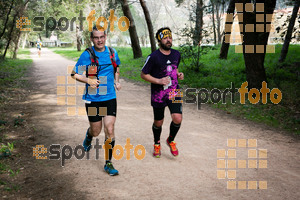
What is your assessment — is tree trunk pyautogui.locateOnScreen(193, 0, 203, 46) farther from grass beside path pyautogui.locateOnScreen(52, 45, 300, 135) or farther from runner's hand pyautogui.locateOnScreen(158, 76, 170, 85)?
runner's hand pyautogui.locateOnScreen(158, 76, 170, 85)

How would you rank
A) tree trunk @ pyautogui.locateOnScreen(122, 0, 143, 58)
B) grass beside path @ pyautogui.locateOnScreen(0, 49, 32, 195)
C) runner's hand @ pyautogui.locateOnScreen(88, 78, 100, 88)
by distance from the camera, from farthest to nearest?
tree trunk @ pyautogui.locateOnScreen(122, 0, 143, 58) < grass beside path @ pyautogui.locateOnScreen(0, 49, 32, 195) < runner's hand @ pyautogui.locateOnScreen(88, 78, 100, 88)

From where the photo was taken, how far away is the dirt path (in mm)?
3760

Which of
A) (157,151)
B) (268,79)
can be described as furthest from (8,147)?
(268,79)

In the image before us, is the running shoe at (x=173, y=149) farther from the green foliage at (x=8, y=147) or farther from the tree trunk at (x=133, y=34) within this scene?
the tree trunk at (x=133, y=34)

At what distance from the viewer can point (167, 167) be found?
14.9 ft

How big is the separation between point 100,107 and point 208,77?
29.3 feet

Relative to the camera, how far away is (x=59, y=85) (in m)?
12.7

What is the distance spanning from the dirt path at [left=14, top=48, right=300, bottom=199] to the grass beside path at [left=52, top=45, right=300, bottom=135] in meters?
0.86

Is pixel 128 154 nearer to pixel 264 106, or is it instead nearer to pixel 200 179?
pixel 200 179

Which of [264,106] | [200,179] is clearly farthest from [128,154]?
[264,106]

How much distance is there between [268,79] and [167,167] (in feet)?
27.5

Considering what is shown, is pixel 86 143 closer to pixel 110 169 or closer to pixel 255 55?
pixel 110 169

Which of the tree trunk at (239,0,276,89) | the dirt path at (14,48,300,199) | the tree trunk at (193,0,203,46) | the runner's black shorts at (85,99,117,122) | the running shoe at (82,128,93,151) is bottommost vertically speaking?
the dirt path at (14,48,300,199)

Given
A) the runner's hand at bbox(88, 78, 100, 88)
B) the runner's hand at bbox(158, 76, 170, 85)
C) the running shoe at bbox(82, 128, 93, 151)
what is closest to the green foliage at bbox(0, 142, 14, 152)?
the running shoe at bbox(82, 128, 93, 151)
